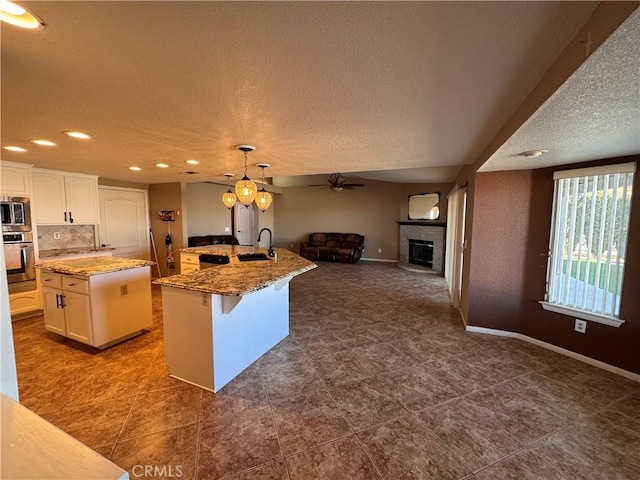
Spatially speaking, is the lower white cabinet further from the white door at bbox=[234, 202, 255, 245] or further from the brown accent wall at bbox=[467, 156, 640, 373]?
the white door at bbox=[234, 202, 255, 245]

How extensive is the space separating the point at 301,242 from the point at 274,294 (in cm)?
693

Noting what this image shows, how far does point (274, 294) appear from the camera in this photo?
2.95m

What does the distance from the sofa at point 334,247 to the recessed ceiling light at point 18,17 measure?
7.55 m

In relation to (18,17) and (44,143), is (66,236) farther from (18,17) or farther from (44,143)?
(18,17)

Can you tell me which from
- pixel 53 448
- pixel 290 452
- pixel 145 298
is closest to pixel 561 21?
pixel 53 448

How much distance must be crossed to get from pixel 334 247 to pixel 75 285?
266 inches

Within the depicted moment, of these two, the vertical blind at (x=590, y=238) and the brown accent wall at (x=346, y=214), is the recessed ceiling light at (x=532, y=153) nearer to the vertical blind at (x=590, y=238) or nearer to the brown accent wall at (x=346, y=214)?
the vertical blind at (x=590, y=238)

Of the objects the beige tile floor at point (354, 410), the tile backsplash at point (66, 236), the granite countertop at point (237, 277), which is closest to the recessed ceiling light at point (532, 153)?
the beige tile floor at point (354, 410)

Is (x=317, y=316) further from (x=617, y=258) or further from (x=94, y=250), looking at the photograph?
(x=94, y=250)

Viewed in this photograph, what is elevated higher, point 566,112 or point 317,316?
point 566,112

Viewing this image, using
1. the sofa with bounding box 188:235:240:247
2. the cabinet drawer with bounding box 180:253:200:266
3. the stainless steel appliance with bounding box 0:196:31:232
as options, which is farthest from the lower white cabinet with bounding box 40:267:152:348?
the sofa with bounding box 188:235:240:247

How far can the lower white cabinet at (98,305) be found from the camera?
8.84ft

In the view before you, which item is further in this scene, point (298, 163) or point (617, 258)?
point (298, 163)

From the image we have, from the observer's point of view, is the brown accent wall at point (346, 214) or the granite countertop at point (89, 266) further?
the brown accent wall at point (346, 214)
